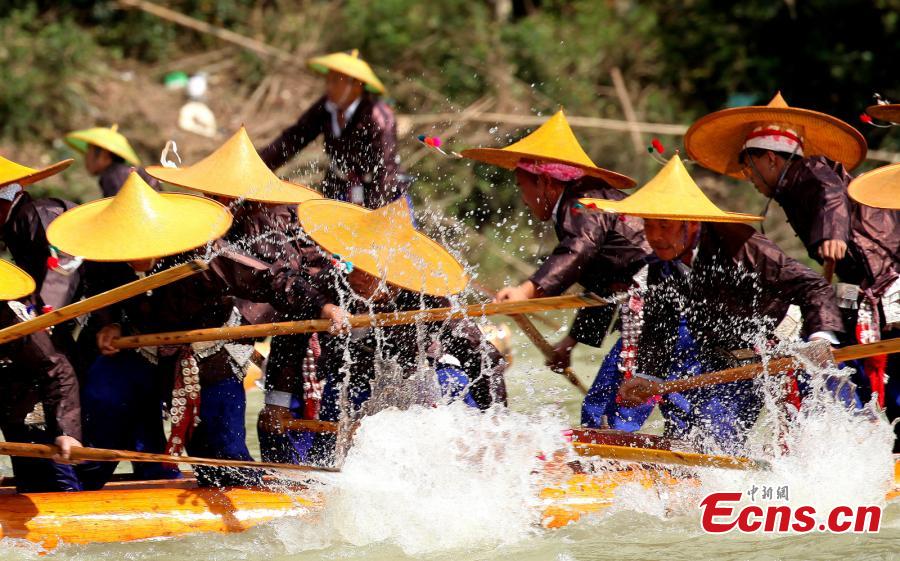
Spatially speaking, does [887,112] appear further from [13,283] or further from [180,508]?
[13,283]

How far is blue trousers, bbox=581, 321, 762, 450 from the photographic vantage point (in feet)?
16.9

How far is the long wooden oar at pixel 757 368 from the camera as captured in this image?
462cm

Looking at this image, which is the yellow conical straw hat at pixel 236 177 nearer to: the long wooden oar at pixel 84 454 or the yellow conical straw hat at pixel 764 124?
the long wooden oar at pixel 84 454

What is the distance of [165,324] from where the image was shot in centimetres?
475

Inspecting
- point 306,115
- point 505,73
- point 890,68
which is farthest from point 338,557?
point 890,68

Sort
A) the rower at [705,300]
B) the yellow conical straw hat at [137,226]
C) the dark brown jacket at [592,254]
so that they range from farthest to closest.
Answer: the dark brown jacket at [592,254]
the rower at [705,300]
the yellow conical straw hat at [137,226]

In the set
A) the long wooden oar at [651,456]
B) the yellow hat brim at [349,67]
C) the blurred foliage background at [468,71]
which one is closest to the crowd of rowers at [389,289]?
the long wooden oar at [651,456]

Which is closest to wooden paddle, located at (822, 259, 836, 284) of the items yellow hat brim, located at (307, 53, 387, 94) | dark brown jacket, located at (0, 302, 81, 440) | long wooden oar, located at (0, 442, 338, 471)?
long wooden oar, located at (0, 442, 338, 471)

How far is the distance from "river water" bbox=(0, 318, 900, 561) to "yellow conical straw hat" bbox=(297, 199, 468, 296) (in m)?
0.54

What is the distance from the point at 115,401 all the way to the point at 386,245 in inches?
48.9

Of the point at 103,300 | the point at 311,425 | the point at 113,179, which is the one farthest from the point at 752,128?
the point at 113,179

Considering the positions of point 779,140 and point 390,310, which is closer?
point 390,310

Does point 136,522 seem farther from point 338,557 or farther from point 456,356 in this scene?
point 456,356

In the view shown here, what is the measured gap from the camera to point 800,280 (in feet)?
15.6
